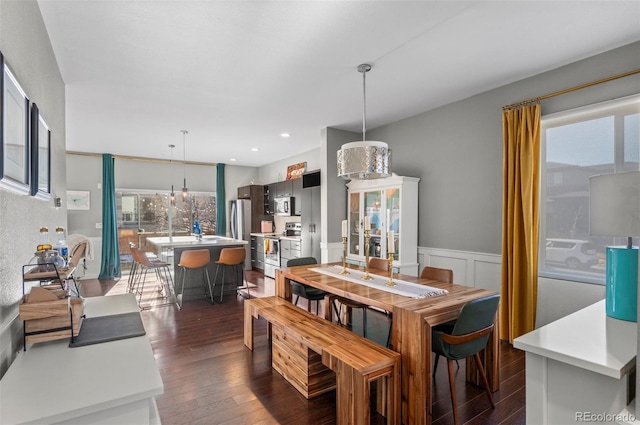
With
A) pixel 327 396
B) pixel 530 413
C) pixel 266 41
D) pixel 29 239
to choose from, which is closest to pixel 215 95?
pixel 266 41

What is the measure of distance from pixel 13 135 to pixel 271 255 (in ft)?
19.1

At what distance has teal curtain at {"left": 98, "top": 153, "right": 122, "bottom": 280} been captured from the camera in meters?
6.85

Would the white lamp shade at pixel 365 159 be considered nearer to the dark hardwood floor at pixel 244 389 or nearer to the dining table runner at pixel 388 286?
the dining table runner at pixel 388 286

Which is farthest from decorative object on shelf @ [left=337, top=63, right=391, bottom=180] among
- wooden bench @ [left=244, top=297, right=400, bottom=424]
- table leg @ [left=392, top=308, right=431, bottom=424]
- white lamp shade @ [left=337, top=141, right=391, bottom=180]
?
wooden bench @ [left=244, top=297, right=400, bottom=424]

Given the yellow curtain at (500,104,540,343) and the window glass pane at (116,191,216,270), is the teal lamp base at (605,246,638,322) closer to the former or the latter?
the yellow curtain at (500,104,540,343)

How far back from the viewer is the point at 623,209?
127 centimetres

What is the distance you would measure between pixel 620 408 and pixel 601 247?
2.38m

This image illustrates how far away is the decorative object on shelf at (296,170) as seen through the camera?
22.8ft

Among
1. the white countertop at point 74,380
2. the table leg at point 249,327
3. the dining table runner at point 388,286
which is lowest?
the table leg at point 249,327

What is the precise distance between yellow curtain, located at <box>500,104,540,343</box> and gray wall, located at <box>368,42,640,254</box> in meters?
0.20

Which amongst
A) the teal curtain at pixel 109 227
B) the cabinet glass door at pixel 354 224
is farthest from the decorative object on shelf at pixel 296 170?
the teal curtain at pixel 109 227

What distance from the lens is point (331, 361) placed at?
6.66 ft

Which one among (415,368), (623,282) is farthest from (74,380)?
(623,282)

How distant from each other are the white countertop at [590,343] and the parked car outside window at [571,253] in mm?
1806
